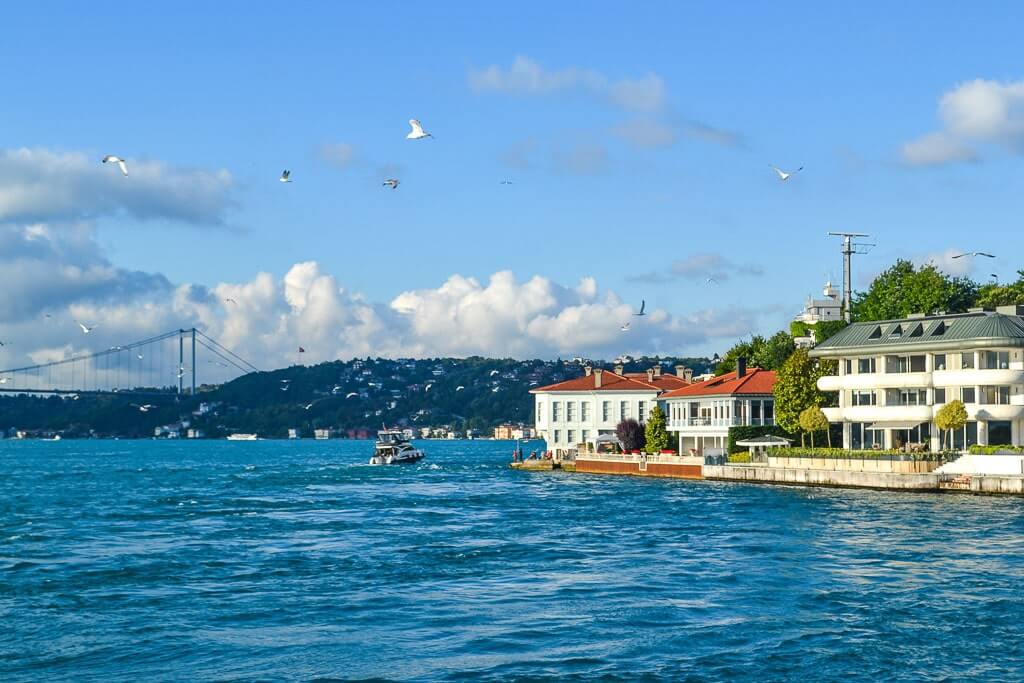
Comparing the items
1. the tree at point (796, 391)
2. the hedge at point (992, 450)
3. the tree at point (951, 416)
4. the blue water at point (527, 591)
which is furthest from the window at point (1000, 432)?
the tree at point (796, 391)

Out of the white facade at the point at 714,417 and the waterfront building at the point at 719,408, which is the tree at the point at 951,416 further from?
the white facade at the point at 714,417

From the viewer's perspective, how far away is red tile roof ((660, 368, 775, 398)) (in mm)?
93250

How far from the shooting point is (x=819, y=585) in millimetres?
35812

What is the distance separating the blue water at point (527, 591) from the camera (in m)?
26.6

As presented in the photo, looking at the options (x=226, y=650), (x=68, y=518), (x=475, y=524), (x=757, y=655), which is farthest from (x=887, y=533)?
(x=68, y=518)

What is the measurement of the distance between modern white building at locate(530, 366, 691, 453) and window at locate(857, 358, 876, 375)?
30.2m

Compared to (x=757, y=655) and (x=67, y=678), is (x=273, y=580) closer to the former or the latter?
(x=67, y=678)

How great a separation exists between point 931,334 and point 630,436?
30.8 m

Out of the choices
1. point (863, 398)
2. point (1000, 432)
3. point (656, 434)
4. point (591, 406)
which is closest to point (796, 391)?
point (863, 398)

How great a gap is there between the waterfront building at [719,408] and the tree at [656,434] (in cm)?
91

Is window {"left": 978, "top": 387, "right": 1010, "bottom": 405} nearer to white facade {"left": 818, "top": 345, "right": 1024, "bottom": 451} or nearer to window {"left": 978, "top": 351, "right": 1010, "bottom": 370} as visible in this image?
white facade {"left": 818, "top": 345, "right": 1024, "bottom": 451}

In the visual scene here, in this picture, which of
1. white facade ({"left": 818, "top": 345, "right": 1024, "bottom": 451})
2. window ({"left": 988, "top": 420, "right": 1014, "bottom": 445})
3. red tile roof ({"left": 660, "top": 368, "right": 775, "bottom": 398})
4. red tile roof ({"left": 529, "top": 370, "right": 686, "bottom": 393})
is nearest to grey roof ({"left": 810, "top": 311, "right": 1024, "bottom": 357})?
white facade ({"left": 818, "top": 345, "right": 1024, "bottom": 451})

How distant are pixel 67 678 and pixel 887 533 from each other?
100 feet

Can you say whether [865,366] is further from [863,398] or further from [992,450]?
[992,450]
